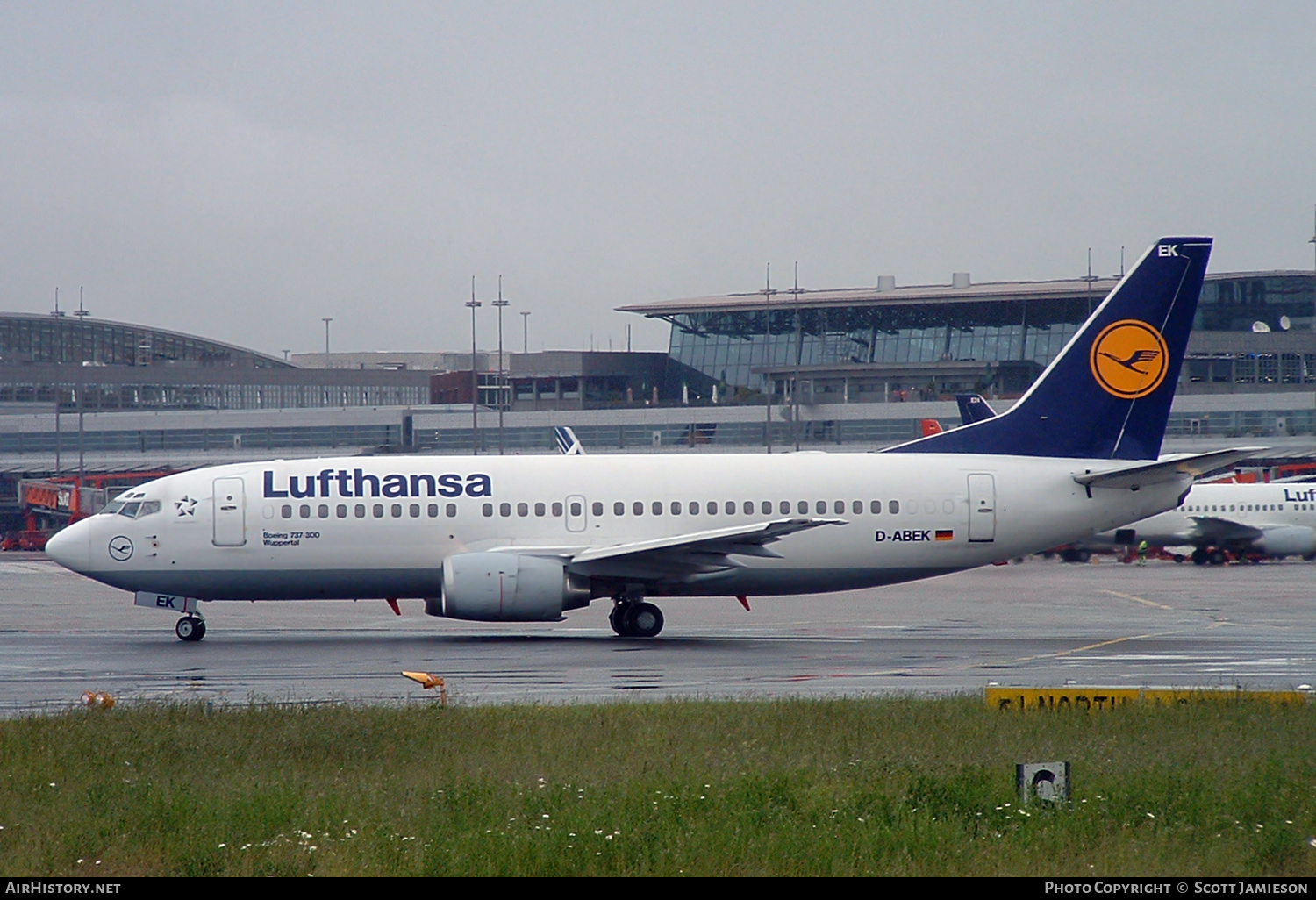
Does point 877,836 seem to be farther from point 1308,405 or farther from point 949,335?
point 949,335

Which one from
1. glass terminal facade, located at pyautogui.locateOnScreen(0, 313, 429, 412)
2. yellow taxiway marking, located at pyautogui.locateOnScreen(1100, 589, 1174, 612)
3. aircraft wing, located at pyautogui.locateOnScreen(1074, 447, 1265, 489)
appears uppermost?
glass terminal facade, located at pyautogui.locateOnScreen(0, 313, 429, 412)

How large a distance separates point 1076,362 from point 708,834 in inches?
843

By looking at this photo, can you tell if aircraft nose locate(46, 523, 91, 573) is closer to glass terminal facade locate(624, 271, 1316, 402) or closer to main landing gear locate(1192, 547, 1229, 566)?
main landing gear locate(1192, 547, 1229, 566)

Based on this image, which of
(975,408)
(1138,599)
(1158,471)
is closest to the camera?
(1158,471)

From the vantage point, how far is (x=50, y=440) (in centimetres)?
8519

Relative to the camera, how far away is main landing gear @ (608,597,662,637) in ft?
92.7

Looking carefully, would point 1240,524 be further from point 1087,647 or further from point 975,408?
point 1087,647

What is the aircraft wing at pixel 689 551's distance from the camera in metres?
26.6

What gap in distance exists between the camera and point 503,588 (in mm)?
26750

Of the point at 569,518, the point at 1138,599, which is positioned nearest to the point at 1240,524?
the point at 1138,599

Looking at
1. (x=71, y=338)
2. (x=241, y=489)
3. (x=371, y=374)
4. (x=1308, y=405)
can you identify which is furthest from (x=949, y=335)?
(x=241, y=489)

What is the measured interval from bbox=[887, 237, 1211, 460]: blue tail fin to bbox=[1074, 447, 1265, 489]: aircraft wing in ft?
2.99

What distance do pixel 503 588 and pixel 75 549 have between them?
9004 millimetres

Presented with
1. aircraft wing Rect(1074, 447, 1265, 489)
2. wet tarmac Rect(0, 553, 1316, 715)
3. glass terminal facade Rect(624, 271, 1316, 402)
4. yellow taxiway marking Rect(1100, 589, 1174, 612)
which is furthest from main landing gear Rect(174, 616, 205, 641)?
glass terminal facade Rect(624, 271, 1316, 402)
